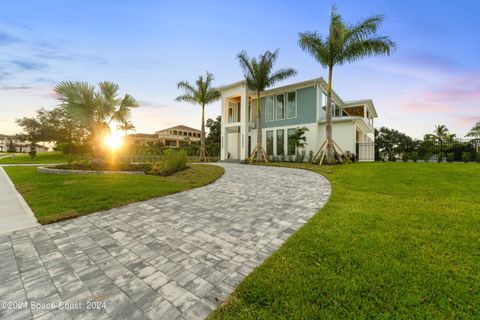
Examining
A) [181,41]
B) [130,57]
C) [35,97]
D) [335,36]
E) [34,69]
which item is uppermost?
[335,36]

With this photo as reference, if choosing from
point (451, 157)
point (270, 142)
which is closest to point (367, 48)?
point (270, 142)

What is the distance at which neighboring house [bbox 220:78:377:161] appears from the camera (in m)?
15.3

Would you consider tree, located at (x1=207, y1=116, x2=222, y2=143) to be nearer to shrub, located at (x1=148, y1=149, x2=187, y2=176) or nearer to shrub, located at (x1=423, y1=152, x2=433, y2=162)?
shrub, located at (x1=148, y1=149, x2=187, y2=176)

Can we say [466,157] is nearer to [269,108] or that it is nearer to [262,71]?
[269,108]

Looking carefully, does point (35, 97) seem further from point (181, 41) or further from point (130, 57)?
point (181, 41)

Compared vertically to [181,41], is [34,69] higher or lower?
lower

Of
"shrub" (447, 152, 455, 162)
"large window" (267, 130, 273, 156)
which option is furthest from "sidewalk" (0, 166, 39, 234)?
"shrub" (447, 152, 455, 162)

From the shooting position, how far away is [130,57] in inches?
415

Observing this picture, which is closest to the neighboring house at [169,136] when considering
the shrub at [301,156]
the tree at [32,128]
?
the tree at [32,128]

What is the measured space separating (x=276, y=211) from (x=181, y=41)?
394 inches

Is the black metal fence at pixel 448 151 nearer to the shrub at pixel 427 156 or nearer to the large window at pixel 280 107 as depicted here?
the shrub at pixel 427 156

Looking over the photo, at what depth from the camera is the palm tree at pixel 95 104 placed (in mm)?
10688

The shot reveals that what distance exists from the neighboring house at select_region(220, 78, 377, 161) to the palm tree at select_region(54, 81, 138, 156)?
8.72m

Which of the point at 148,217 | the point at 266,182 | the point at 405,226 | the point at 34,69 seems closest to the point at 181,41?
the point at 34,69
